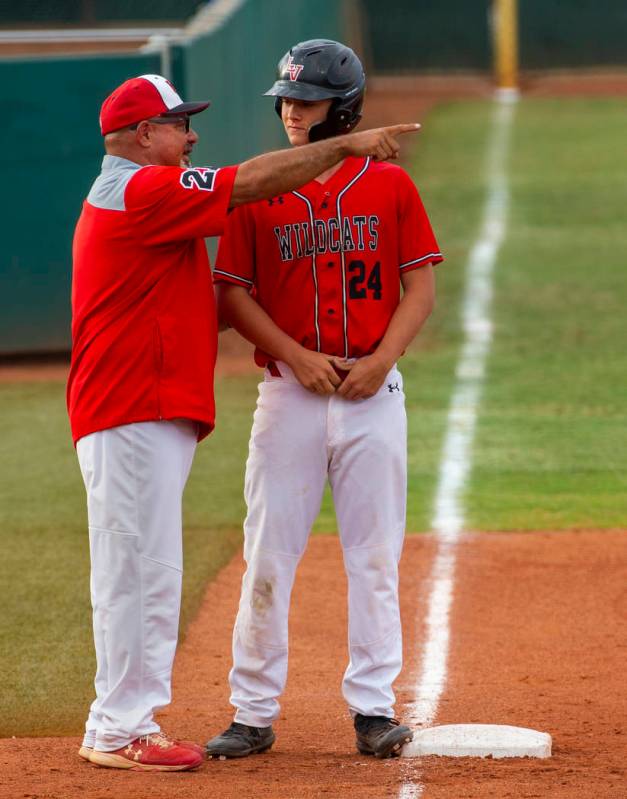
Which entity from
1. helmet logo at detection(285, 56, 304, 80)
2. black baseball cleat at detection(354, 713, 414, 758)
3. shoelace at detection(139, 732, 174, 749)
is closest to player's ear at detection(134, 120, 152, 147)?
helmet logo at detection(285, 56, 304, 80)

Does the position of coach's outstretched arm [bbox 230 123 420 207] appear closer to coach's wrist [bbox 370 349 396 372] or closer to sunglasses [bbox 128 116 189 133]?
sunglasses [bbox 128 116 189 133]

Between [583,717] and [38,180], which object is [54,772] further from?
[38,180]

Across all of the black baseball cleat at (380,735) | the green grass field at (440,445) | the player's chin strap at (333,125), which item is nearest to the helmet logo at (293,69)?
the player's chin strap at (333,125)

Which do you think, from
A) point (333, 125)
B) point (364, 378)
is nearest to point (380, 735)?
point (364, 378)

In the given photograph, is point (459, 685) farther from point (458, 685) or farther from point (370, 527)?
point (370, 527)

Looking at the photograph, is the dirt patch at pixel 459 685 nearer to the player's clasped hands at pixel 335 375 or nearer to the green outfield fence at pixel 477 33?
the player's clasped hands at pixel 335 375

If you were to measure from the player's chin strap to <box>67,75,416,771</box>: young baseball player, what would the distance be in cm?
30

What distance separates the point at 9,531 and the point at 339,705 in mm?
A: 3087

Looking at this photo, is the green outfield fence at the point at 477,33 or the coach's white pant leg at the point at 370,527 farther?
the green outfield fence at the point at 477,33

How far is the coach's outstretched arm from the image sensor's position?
4.69 m

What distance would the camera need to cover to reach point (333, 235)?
5.01 metres

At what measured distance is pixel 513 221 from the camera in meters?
18.0

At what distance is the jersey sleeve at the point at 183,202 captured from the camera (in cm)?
470

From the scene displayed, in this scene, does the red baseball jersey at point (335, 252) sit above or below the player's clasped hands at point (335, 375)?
above
